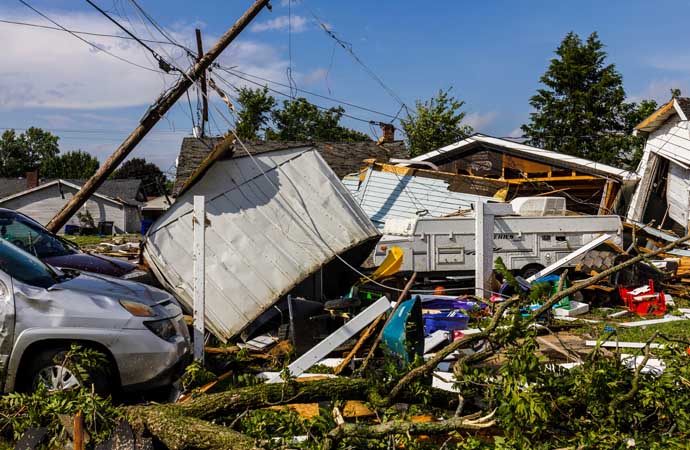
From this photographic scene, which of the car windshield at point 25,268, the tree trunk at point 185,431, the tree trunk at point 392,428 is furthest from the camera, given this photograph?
the car windshield at point 25,268

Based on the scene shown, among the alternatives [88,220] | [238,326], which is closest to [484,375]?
[238,326]

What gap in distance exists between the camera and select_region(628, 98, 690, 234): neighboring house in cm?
1916

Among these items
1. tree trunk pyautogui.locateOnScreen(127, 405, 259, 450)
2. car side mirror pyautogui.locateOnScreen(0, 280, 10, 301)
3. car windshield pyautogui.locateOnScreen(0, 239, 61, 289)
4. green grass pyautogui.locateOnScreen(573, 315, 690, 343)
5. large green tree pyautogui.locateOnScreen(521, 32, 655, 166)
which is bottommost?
green grass pyautogui.locateOnScreen(573, 315, 690, 343)

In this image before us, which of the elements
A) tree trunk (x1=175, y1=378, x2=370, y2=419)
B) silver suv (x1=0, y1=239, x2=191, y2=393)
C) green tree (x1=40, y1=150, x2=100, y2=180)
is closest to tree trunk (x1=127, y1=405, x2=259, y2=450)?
tree trunk (x1=175, y1=378, x2=370, y2=419)

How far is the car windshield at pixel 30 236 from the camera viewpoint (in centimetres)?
935

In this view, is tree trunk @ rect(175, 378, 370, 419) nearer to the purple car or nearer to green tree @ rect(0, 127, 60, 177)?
the purple car

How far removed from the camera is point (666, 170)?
808 inches

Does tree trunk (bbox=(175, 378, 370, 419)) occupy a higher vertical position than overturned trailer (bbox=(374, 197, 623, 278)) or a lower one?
lower

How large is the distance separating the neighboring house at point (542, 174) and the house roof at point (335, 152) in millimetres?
4977

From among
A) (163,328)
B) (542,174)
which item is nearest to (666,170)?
(542,174)

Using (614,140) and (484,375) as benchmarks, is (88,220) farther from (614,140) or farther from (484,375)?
(484,375)

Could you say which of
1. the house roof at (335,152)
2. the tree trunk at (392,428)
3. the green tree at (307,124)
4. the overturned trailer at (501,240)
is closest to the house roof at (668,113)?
the overturned trailer at (501,240)

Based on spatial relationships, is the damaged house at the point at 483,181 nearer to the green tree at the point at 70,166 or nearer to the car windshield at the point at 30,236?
the car windshield at the point at 30,236

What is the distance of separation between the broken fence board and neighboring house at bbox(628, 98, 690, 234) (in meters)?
15.5
